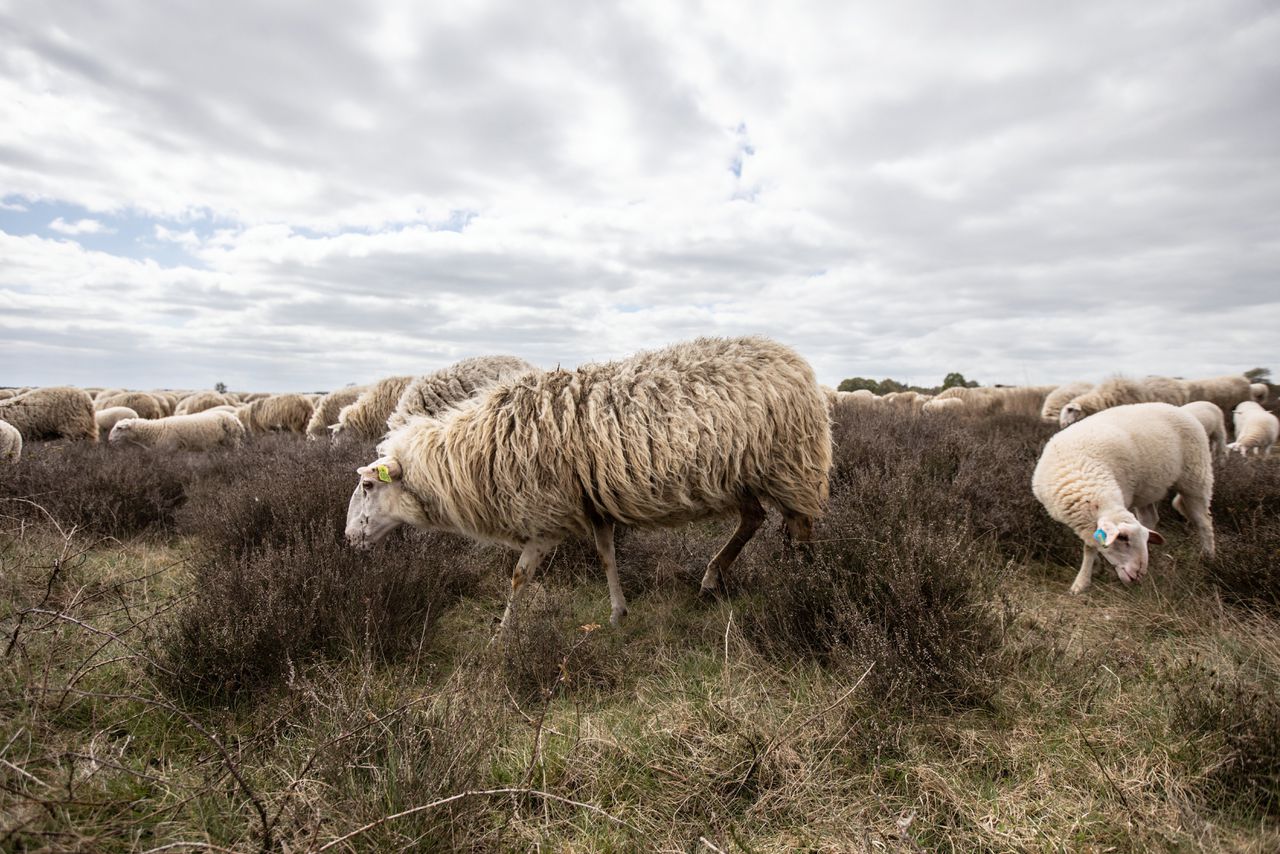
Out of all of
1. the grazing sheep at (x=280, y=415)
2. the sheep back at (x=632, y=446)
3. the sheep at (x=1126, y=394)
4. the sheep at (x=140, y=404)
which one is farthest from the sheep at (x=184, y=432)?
the sheep at (x=1126, y=394)

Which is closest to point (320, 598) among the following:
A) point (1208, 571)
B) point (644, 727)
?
point (644, 727)

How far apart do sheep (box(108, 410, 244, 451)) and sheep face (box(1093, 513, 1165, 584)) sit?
15.4 meters

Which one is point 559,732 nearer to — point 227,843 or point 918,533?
point 227,843

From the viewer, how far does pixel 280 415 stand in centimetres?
1731

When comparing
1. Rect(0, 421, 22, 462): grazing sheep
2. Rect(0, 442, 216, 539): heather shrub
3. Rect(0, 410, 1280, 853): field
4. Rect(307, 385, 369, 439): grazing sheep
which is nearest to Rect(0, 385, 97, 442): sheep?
Rect(0, 421, 22, 462): grazing sheep

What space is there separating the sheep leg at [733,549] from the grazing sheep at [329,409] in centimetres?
1130

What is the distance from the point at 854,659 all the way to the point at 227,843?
2.54m

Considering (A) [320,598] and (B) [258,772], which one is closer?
(B) [258,772]

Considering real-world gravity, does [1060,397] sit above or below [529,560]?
above

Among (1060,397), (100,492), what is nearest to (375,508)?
(100,492)

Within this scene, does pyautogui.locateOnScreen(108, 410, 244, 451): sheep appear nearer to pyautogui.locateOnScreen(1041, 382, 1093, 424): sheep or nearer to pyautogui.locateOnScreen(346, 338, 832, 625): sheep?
pyautogui.locateOnScreen(346, 338, 832, 625): sheep

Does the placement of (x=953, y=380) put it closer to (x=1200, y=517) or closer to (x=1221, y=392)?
(x=1221, y=392)

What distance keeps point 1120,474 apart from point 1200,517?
0.92m

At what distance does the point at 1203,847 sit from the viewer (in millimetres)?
1752
